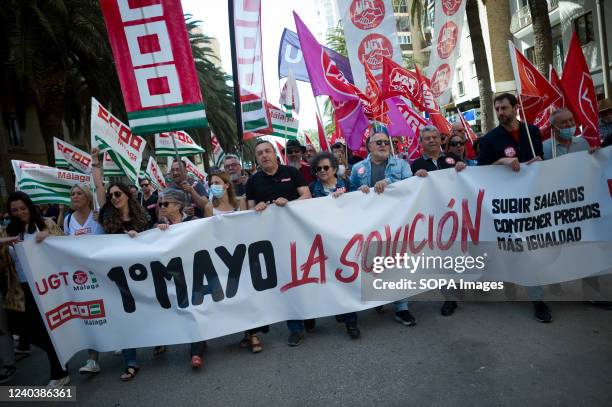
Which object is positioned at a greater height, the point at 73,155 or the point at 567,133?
the point at 73,155

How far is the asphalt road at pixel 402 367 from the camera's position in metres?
2.87

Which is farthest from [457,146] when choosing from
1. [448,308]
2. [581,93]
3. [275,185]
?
[275,185]

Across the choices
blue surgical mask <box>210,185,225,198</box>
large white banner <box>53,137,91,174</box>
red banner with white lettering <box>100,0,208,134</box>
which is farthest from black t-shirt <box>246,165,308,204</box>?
large white banner <box>53,137,91,174</box>

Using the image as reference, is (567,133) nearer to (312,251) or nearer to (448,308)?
(448,308)

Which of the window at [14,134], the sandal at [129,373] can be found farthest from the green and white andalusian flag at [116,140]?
the window at [14,134]

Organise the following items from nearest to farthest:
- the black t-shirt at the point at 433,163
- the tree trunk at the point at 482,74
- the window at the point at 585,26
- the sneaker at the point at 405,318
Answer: the sneaker at the point at 405,318, the black t-shirt at the point at 433,163, the tree trunk at the point at 482,74, the window at the point at 585,26

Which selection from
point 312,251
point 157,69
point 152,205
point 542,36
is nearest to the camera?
point 312,251

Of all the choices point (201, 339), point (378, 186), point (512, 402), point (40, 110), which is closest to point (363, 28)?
point (378, 186)

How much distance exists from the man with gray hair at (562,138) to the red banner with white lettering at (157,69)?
140 inches

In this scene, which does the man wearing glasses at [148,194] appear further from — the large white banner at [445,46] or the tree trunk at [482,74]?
the tree trunk at [482,74]

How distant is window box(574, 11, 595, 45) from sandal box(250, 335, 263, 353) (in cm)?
2052

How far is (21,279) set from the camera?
3986 millimetres

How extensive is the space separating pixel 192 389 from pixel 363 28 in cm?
671

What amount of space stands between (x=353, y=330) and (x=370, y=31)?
5849 mm
